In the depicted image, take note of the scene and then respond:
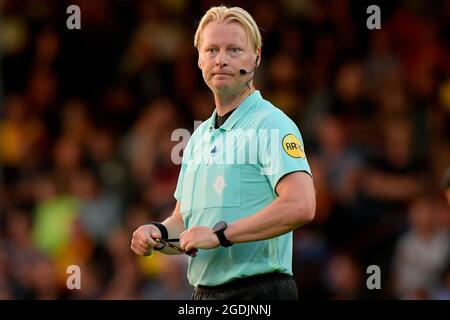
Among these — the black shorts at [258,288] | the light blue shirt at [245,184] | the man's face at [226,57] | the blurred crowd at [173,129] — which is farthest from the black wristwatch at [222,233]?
the blurred crowd at [173,129]

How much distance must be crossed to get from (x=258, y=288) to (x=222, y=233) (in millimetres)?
353

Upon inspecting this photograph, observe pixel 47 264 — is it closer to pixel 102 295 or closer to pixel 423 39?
pixel 102 295

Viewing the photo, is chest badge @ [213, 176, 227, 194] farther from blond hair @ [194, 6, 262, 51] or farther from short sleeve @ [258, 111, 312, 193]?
blond hair @ [194, 6, 262, 51]

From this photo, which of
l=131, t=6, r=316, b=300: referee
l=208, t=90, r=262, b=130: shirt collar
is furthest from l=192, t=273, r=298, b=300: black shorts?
l=208, t=90, r=262, b=130: shirt collar

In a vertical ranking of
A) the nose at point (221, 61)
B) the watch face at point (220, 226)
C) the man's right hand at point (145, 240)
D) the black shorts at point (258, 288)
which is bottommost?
the black shorts at point (258, 288)

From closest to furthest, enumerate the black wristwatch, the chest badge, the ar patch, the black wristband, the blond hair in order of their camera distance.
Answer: the black wristwatch < the ar patch < the chest badge < the blond hair < the black wristband

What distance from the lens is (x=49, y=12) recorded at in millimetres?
11953

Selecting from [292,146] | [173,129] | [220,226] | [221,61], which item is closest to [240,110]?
[221,61]

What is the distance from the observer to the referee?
4.58 metres

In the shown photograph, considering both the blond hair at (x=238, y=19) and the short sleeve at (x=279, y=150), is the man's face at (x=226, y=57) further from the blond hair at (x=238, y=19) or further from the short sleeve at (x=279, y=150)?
the short sleeve at (x=279, y=150)

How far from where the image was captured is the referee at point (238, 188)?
15.0ft

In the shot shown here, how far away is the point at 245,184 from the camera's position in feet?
15.7
